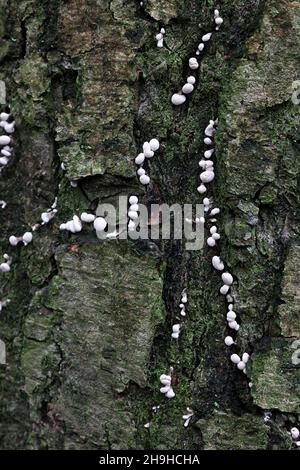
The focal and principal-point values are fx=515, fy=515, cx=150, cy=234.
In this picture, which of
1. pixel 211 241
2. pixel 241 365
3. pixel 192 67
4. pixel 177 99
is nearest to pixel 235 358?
pixel 241 365

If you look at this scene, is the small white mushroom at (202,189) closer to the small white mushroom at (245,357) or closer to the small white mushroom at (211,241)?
the small white mushroom at (211,241)

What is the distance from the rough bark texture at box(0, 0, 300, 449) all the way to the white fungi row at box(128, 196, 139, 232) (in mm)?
63

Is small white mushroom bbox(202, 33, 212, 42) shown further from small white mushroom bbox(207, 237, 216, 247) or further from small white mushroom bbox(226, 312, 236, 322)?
small white mushroom bbox(226, 312, 236, 322)

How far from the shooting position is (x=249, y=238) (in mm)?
2225

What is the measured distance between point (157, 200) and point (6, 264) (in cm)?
81

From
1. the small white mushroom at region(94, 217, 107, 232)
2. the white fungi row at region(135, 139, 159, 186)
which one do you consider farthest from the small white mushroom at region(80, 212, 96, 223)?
the white fungi row at region(135, 139, 159, 186)

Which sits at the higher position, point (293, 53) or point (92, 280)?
point (293, 53)

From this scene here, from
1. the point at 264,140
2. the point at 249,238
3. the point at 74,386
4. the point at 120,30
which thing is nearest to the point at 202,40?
the point at 120,30

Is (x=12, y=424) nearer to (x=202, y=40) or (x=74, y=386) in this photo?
(x=74, y=386)

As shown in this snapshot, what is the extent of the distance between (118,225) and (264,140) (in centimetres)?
73

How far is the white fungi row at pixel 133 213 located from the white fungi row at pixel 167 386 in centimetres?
68

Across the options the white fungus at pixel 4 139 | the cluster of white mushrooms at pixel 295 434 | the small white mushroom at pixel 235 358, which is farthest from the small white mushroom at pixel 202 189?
the cluster of white mushrooms at pixel 295 434

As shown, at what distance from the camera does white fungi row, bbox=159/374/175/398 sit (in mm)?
2299

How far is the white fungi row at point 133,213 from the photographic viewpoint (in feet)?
7.45
